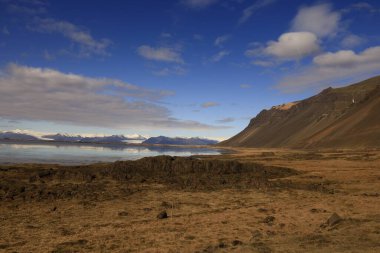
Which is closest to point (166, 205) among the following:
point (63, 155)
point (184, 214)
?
point (184, 214)

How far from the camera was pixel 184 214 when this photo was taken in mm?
16875

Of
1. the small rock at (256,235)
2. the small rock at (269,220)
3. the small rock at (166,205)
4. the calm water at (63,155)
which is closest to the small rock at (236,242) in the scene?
the small rock at (256,235)

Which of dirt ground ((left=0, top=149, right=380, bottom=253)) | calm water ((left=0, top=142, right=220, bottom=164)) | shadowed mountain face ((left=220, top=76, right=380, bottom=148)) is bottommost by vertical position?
dirt ground ((left=0, top=149, right=380, bottom=253))

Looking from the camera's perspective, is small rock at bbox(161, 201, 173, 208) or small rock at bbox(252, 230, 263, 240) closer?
small rock at bbox(252, 230, 263, 240)

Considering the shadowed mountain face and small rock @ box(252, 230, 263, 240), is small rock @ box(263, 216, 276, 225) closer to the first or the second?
small rock @ box(252, 230, 263, 240)

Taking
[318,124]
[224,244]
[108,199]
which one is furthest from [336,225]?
[318,124]

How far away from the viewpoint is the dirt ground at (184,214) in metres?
11.8

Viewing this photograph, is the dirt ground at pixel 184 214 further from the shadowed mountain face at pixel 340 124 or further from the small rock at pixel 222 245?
the shadowed mountain face at pixel 340 124

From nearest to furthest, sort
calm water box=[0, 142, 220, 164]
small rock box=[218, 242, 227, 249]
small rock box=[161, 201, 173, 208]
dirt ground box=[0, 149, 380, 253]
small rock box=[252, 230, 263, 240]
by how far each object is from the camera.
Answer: small rock box=[218, 242, 227, 249]
dirt ground box=[0, 149, 380, 253]
small rock box=[252, 230, 263, 240]
small rock box=[161, 201, 173, 208]
calm water box=[0, 142, 220, 164]

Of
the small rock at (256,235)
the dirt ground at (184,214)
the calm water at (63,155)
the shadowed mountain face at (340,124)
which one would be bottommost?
the small rock at (256,235)

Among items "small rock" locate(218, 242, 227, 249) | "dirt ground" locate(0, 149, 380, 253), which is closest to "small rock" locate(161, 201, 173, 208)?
"dirt ground" locate(0, 149, 380, 253)

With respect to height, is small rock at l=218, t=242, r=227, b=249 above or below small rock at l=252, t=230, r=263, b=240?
above

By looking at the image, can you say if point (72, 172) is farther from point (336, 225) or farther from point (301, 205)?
point (336, 225)

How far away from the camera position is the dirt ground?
11.8 metres
